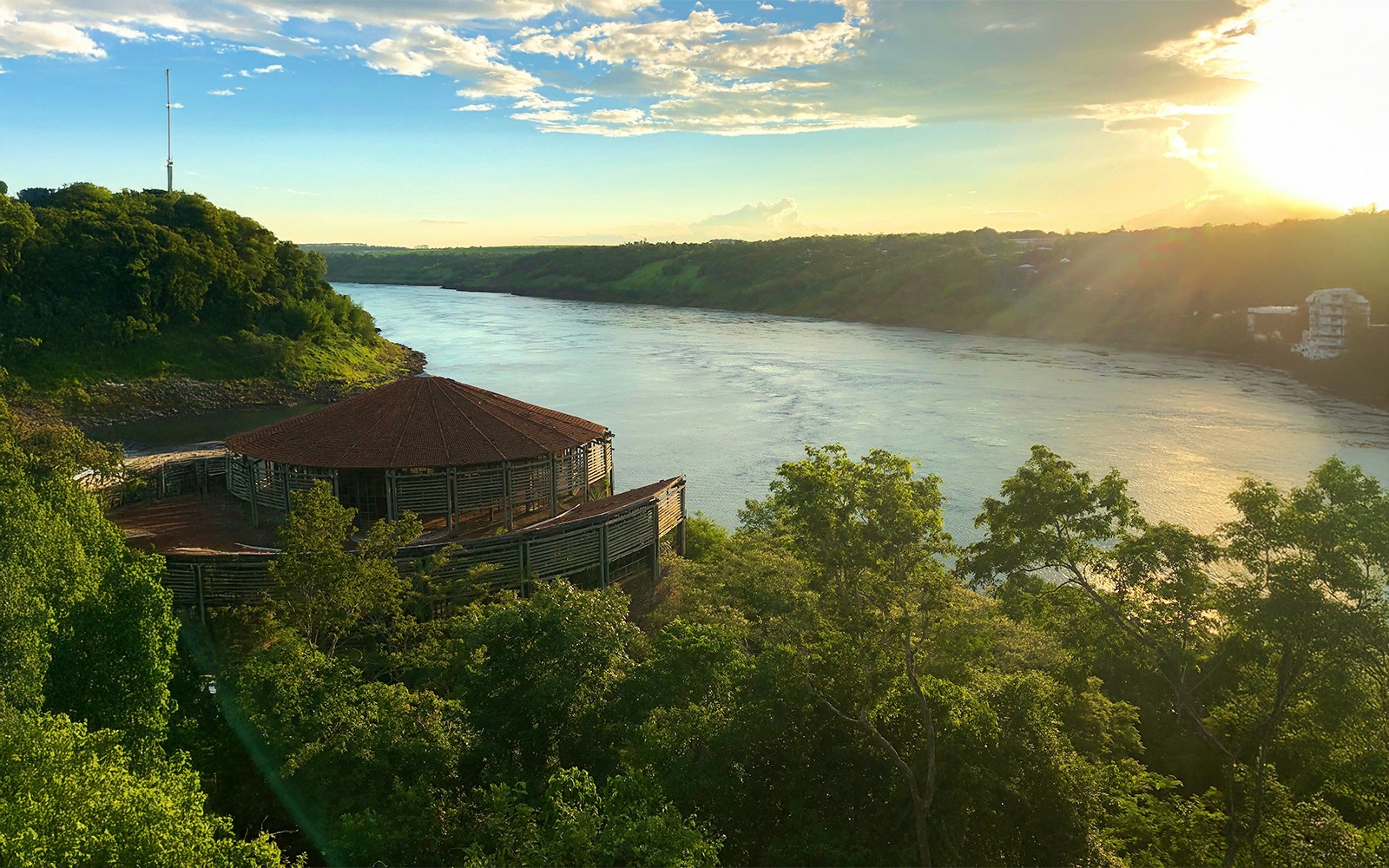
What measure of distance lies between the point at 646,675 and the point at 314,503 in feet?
22.6

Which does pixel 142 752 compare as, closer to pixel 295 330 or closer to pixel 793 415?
pixel 793 415

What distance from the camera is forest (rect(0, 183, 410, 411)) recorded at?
5703cm

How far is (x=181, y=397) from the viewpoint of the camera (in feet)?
194

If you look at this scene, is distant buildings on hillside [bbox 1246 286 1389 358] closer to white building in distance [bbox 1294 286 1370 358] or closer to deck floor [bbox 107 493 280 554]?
white building in distance [bbox 1294 286 1370 358]

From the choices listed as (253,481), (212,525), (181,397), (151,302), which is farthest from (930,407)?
(151,302)

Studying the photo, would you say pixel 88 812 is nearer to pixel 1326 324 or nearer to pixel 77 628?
pixel 77 628

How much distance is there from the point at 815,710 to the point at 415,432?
1278 centimetres

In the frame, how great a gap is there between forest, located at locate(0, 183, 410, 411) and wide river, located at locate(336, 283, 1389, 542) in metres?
10.9

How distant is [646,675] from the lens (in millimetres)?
11891

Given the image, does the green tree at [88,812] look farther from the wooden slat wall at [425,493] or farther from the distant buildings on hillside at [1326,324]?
the distant buildings on hillside at [1326,324]

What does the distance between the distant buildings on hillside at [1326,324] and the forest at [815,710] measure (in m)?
69.5

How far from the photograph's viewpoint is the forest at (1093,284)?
83750mm

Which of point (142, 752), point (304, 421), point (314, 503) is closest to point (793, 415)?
point (304, 421)

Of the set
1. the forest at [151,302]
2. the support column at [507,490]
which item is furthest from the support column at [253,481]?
the forest at [151,302]
